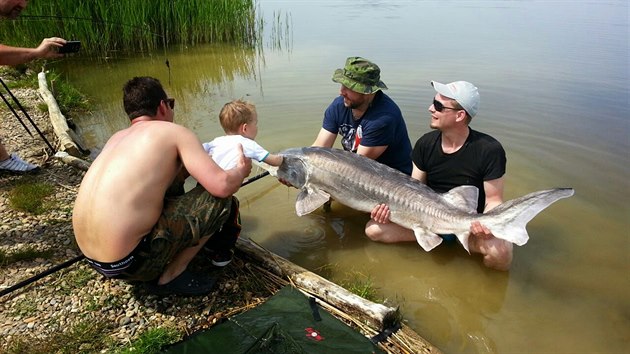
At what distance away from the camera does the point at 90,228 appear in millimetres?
2691

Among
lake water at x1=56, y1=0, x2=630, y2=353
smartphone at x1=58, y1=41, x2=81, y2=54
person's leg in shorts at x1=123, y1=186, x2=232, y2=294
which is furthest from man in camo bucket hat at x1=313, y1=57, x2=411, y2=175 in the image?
smartphone at x1=58, y1=41, x2=81, y2=54

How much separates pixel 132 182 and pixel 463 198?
104 inches

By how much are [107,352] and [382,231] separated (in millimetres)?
2638

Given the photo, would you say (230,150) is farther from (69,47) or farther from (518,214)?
(69,47)

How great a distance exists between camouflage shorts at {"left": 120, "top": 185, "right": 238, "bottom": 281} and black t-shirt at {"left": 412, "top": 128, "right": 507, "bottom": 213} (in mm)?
2108

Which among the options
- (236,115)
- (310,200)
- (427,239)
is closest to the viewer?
(236,115)

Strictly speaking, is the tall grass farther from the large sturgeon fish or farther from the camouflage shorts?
the camouflage shorts

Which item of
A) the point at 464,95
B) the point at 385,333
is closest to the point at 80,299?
the point at 385,333

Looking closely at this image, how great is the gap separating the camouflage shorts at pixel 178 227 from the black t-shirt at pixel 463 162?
211cm

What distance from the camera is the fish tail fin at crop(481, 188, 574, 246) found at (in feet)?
10.9

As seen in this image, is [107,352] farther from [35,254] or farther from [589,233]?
[589,233]

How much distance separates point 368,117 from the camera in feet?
15.3

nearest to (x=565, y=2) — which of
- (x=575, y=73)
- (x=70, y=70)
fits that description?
(x=575, y=73)

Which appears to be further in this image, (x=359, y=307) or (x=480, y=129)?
(x=480, y=129)
